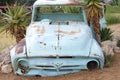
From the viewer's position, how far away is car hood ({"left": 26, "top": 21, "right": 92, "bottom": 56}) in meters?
7.59

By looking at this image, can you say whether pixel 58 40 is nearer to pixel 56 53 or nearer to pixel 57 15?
pixel 56 53

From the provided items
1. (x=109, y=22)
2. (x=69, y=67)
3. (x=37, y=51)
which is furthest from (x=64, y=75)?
(x=109, y=22)

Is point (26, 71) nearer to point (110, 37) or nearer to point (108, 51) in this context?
point (108, 51)

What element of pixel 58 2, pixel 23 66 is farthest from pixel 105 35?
pixel 23 66

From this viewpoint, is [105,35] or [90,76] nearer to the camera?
[90,76]

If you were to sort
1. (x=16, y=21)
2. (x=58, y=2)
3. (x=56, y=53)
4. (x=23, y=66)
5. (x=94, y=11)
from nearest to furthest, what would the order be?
1. (x=56, y=53)
2. (x=23, y=66)
3. (x=58, y=2)
4. (x=94, y=11)
5. (x=16, y=21)

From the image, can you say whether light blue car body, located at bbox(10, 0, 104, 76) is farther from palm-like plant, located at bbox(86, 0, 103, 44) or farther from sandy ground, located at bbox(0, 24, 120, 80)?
palm-like plant, located at bbox(86, 0, 103, 44)

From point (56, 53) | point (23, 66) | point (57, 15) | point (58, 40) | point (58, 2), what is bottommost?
point (23, 66)

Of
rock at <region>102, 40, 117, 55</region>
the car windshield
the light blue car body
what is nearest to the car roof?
the car windshield

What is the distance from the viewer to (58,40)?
783 cm

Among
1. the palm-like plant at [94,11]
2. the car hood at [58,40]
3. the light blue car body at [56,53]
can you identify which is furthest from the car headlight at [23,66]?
the palm-like plant at [94,11]

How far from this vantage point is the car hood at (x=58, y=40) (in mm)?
7586

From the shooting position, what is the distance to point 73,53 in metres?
7.54

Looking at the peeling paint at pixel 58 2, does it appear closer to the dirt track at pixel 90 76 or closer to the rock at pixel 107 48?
the rock at pixel 107 48
